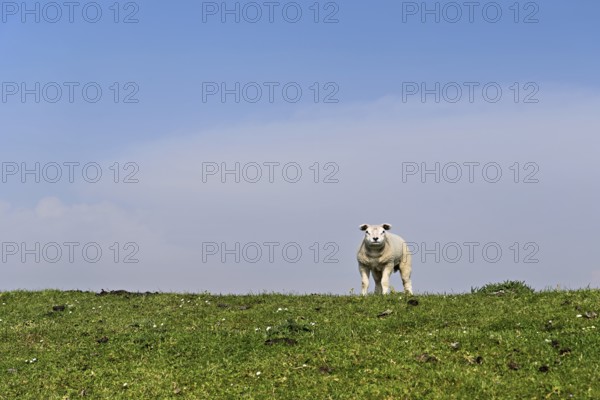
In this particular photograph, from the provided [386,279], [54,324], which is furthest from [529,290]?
[54,324]

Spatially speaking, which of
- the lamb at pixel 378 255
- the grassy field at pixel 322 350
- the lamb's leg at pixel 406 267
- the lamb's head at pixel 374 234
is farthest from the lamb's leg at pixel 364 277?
the grassy field at pixel 322 350

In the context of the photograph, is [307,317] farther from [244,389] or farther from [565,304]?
[565,304]

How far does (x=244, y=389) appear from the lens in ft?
56.0

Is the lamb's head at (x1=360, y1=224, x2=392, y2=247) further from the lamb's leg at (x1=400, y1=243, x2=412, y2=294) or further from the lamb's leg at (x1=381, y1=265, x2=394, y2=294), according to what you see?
Answer: the lamb's leg at (x1=400, y1=243, x2=412, y2=294)

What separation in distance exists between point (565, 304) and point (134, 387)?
1321 cm

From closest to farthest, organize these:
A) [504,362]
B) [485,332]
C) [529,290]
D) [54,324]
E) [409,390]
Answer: [409,390] → [504,362] → [485,332] → [54,324] → [529,290]

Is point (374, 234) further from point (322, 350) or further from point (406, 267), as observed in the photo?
point (322, 350)

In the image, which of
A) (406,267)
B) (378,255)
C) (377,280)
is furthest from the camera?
(406,267)

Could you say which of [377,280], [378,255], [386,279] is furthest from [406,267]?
[378,255]

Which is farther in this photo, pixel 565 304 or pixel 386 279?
pixel 386 279

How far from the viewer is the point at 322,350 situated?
1869 cm

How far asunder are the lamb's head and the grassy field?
5.23 m

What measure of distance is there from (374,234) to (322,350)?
1281cm

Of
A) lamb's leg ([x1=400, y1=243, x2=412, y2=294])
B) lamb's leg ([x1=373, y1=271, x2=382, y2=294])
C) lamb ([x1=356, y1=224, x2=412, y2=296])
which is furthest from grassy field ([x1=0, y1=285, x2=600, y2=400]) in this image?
lamb's leg ([x1=400, y1=243, x2=412, y2=294])
